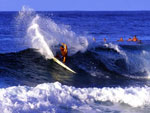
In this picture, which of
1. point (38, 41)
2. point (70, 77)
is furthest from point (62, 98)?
point (38, 41)

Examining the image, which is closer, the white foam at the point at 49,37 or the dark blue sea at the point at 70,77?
the dark blue sea at the point at 70,77

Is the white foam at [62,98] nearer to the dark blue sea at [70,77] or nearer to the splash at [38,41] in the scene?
the dark blue sea at [70,77]

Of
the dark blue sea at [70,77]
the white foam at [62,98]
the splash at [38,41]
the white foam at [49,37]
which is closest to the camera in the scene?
the white foam at [62,98]

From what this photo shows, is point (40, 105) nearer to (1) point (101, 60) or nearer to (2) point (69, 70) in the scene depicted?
(2) point (69, 70)

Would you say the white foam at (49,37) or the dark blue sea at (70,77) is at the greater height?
the white foam at (49,37)

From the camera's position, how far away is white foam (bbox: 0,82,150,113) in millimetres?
8703

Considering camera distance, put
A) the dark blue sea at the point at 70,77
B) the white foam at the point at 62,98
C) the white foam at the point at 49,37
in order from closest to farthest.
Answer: the white foam at the point at 62,98 → the dark blue sea at the point at 70,77 → the white foam at the point at 49,37

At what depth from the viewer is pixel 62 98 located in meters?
9.71

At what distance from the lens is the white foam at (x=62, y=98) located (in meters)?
8.70

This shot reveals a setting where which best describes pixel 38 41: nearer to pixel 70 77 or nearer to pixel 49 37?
pixel 49 37

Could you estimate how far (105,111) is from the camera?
359 inches

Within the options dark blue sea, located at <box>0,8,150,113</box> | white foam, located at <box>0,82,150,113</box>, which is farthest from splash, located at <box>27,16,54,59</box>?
white foam, located at <box>0,82,150,113</box>

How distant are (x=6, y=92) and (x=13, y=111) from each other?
1370mm

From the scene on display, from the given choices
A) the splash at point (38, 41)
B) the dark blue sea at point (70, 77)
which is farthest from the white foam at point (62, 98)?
the splash at point (38, 41)
